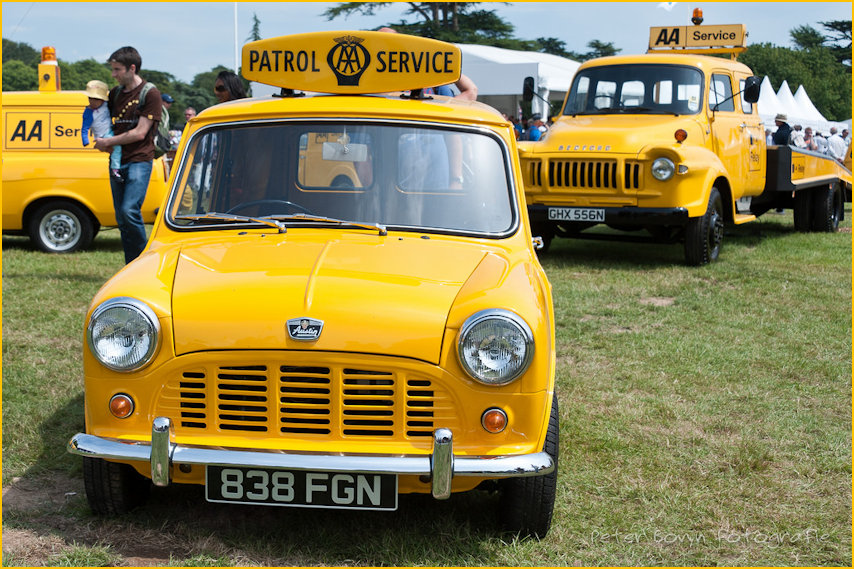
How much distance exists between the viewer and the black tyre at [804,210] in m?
14.0

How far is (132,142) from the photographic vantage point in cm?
789

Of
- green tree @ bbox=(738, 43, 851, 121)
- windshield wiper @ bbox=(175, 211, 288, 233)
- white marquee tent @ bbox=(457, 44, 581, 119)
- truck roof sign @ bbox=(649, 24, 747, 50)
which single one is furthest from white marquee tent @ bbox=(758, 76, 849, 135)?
green tree @ bbox=(738, 43, 851, 121)

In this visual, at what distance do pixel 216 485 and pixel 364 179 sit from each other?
5.36 ft

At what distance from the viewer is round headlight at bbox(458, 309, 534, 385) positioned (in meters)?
3.32

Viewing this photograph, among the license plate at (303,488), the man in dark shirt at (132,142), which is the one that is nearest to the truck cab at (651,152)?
the man in dark shirt at (132,142)

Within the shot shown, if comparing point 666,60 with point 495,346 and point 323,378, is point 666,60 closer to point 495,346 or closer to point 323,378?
point 495,346

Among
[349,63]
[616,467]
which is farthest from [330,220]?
[616,467]

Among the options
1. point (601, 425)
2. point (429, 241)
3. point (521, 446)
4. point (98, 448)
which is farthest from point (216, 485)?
point (601, 425)

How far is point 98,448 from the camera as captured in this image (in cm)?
340

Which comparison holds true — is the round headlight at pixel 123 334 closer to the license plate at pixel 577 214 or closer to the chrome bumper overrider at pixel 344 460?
the chrome bumper overrider at pixel 344 460

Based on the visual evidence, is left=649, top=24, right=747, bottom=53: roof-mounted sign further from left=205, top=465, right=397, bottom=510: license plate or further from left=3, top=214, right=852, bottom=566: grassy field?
left=205, top=465, right=397, bottom=510: license plate

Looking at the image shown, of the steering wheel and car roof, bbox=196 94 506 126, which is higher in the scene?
car roof, bbox=196 94 506 126

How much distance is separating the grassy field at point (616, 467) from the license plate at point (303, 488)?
0.31 meters

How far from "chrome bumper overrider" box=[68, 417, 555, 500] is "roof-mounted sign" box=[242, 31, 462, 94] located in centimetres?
216
